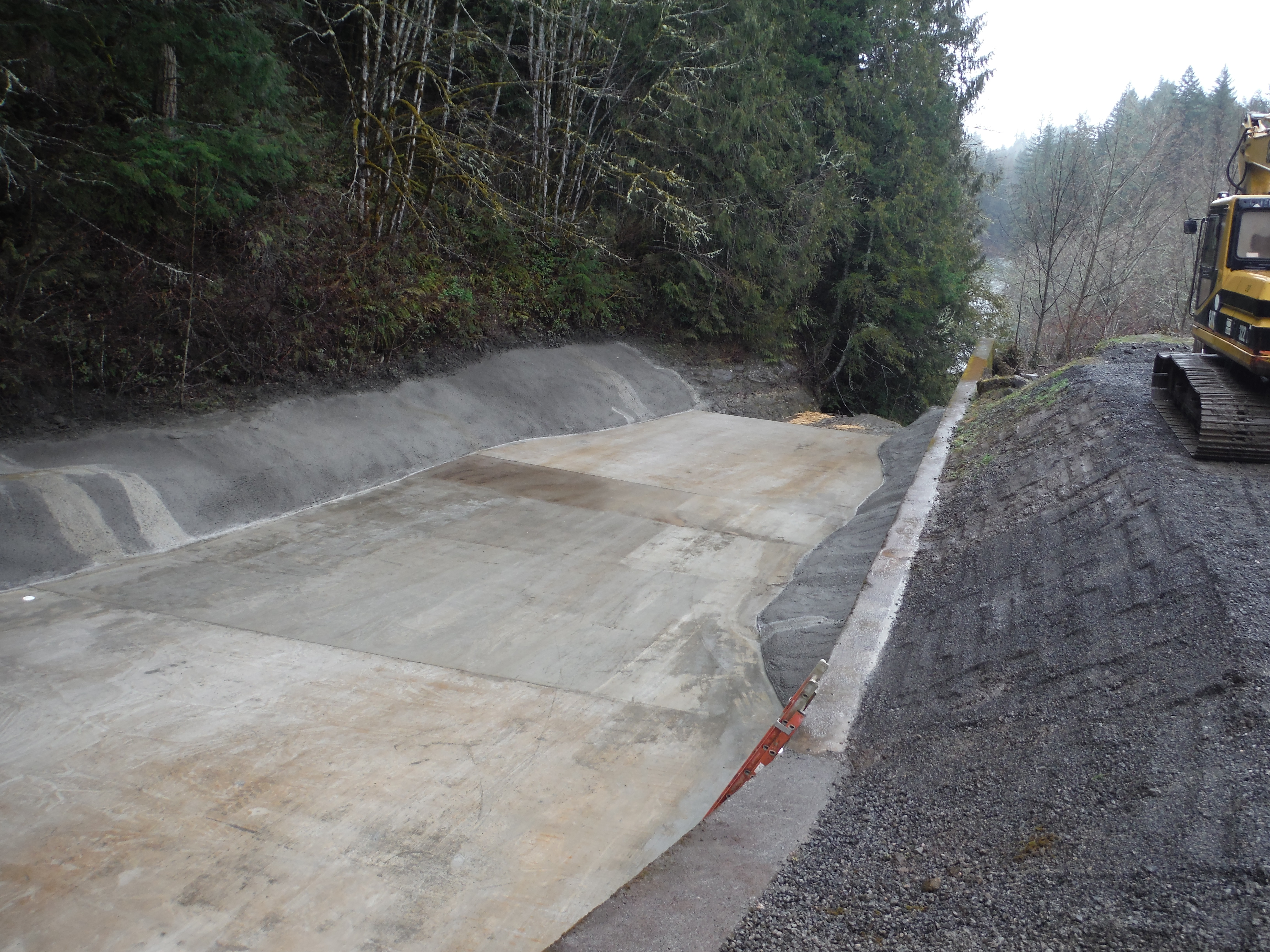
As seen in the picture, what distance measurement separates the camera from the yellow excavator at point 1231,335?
24.8 feet

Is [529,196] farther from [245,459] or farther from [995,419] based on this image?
[995,419]

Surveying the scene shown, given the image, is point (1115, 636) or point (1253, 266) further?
point (1253, 266)

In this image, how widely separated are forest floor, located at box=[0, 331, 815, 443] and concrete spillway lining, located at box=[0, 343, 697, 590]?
0.17m

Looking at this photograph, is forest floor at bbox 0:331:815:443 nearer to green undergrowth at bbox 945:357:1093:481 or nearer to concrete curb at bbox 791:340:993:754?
green undergrowth at bbox 945:357:1093:481

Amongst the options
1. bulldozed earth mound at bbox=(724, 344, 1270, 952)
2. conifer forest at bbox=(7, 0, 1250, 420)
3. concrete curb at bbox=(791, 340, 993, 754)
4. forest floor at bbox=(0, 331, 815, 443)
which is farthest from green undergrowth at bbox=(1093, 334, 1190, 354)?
bulldozed earth mound at bbox=(724, 344, 1270, 952)

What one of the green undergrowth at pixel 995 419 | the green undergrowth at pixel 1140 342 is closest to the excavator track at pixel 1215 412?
the green undergrowth at pixel 995 419

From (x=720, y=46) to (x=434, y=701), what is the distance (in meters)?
15.1

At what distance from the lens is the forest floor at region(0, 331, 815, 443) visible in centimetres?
883

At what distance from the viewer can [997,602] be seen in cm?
623

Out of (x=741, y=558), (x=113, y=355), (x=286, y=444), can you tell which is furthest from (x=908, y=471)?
(x=113, y=355)

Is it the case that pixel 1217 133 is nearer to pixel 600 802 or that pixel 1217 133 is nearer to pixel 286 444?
pixel 286 444

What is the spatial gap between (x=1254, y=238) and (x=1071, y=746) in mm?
7272

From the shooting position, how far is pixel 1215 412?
301 inches

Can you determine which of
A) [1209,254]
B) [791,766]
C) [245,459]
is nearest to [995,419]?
[1209,254]
